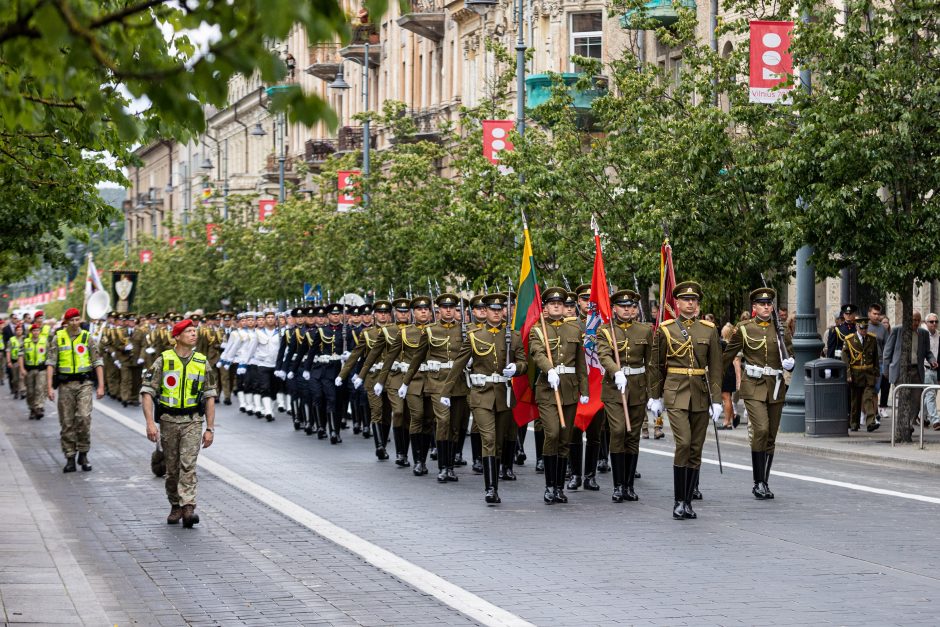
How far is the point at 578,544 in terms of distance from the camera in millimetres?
11992

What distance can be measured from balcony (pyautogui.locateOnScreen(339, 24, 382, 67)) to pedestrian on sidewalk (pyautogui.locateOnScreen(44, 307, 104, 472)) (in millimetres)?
38839

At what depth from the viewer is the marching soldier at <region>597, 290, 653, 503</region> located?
48.9 feet

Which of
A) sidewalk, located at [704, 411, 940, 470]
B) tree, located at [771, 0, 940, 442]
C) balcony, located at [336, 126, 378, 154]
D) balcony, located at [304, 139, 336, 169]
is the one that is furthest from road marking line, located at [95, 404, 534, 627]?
balcony, located at [304, 139, 336, 169]

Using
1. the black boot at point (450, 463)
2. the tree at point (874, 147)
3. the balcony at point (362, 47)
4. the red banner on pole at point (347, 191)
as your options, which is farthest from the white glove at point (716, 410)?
the balcony at point (362, 47)

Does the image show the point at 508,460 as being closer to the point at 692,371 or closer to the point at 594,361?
the point at 594,361

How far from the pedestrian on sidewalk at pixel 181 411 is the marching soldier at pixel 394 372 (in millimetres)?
5263

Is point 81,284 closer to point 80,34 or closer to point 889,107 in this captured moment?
point 889,107

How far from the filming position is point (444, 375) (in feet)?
56.2

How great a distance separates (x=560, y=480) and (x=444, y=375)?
2.66 meters

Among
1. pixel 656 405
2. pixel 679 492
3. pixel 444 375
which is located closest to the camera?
pixel 679 492

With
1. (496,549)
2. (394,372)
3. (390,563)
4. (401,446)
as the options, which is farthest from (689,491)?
(394,372)

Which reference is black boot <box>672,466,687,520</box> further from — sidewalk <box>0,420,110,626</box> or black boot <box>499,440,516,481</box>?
sidewalk <box>0,420,110,626</box>

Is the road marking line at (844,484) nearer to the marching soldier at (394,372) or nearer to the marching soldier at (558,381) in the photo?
the marching soldier at (558,381)

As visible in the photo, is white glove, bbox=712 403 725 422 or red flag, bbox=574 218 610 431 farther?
red flag, bbox=574 218 610 431
